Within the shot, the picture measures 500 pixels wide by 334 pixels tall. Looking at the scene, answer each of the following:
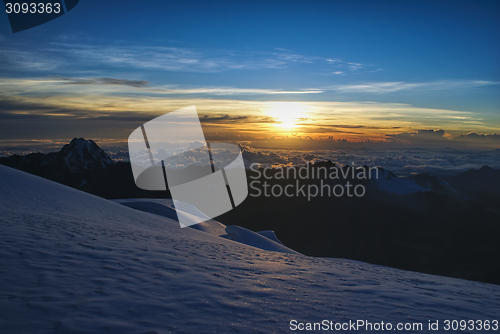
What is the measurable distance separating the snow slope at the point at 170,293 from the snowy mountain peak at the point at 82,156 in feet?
505

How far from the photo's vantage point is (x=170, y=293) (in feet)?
14.9

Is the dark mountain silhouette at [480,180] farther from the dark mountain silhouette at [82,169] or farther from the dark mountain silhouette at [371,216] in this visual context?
the dark mountain silhouette at [82,169]

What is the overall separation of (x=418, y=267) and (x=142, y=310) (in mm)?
73882

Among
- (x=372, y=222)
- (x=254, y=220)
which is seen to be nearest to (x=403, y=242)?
(x=372, y=222)

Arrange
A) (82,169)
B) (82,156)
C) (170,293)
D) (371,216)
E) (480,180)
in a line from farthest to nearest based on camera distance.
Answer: (480,180)
(82,156)
(82,169)
(371,216)
(170,293)

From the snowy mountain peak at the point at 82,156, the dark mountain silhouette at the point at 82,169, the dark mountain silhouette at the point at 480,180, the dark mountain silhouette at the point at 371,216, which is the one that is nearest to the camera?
the dark mountain silhouette at the point at 371,216

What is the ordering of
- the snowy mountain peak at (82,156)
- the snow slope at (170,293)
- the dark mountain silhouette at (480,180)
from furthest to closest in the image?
the dark mountain silhouette at (480,180) < the snowy mountain peak at (82,156) < the snow slope at (170,293)

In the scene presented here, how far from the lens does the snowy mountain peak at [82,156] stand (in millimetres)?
140875

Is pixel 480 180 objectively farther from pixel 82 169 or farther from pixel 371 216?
pixel 82 169

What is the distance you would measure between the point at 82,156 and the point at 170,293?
537 ft

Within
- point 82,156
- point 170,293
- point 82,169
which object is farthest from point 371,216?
point 82,156

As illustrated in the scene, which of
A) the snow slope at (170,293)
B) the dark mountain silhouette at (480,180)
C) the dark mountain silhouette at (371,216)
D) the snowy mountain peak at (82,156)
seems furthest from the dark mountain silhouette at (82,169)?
the dark mountain silhouette at (480,180)

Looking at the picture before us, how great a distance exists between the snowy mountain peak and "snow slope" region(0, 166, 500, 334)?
505 feet

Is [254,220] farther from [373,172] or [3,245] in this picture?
[3,245]
